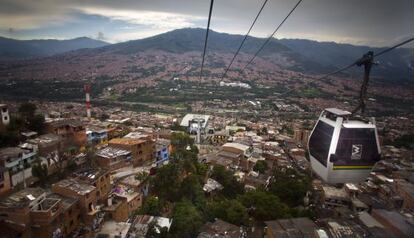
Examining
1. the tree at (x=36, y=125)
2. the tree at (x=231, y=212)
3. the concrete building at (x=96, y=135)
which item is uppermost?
the tree at (x=36, y=125)

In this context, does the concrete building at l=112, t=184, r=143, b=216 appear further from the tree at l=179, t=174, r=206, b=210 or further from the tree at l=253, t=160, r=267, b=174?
the tree at l=253, t=160, r=267, b=174

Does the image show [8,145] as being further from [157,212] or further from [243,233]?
[243,233]

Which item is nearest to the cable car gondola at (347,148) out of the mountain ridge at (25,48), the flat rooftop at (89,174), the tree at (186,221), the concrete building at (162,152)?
A: the tree at (186,221)

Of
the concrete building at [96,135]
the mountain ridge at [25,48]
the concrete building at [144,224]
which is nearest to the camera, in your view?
the concrete building at [144,224]

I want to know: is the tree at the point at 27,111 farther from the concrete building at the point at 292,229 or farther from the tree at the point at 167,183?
the concrete building at the point at 292,229

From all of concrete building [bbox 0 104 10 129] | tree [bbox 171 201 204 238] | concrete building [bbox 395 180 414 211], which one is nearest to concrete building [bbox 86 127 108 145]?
concrete building [bbox 0 104 10 129]

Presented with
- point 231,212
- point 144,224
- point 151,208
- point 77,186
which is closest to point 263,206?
point 231,212

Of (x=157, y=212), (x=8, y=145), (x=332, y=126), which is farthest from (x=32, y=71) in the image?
(x=332, y=126)
